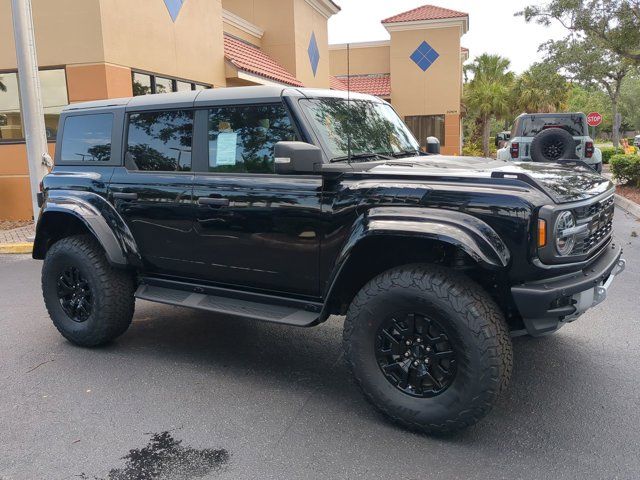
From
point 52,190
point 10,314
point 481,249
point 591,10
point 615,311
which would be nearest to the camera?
point 481,249

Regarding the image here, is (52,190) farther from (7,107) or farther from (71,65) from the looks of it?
(7,107)

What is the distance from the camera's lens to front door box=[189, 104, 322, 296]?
140 inches

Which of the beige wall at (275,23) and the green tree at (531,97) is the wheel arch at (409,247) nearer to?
the beige wall at (275,23)

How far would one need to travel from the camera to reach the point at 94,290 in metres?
4.36

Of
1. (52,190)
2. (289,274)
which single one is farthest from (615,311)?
(52,190)

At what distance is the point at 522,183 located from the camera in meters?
2.96

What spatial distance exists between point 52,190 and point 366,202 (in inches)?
113

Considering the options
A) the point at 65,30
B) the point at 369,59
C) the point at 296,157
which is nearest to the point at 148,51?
the point at 65,30

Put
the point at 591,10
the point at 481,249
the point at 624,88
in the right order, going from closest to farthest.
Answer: the point at 481,249 → the point at 591,10 → the point at 624,88

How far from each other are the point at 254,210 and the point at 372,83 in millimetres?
25927

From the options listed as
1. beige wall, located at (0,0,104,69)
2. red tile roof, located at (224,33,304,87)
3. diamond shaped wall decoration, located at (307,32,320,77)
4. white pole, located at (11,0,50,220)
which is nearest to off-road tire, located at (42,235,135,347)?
white pole, located at (11,0,50,220)

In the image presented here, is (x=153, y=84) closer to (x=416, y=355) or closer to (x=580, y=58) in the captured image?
(x=416, y=355)

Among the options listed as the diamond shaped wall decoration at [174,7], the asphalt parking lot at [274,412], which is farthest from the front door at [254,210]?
the diamond shaped wall decoration at [174,7]

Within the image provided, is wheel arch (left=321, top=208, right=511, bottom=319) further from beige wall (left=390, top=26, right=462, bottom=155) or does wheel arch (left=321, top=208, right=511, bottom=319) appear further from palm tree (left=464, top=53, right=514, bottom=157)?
palm tree (left=464, top=53, right=514, bottom=157)
